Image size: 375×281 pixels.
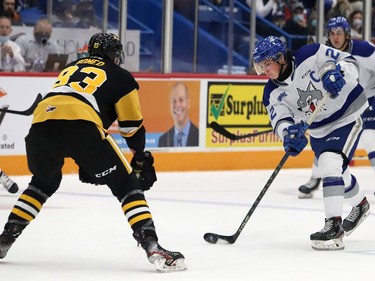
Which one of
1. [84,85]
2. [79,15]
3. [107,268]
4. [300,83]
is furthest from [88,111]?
[79,15]

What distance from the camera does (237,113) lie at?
9.94 meters

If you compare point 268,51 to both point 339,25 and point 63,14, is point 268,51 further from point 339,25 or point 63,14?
point 63,14

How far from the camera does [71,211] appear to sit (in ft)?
22.3

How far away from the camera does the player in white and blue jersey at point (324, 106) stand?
216 inches

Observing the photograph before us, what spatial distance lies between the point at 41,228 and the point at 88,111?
148cm

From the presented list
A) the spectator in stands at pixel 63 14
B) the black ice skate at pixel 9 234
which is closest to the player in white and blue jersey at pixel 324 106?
the black ice skate at pixel 9 234

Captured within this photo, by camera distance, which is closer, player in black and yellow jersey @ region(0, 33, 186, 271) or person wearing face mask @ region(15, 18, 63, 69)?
player in black and yellow jersey @ region(0, 33, 186, 271)

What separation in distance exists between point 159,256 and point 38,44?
15.8 ft

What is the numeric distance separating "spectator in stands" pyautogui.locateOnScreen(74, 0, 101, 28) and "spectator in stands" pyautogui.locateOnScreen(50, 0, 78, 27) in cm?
5

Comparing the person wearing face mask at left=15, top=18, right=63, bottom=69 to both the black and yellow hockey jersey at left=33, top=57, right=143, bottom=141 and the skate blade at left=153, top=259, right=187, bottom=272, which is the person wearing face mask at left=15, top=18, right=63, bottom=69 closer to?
the black and yellow hockey jersey at left=33, top=57, right=143, bottom=141

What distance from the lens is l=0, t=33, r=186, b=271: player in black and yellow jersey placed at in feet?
15.3

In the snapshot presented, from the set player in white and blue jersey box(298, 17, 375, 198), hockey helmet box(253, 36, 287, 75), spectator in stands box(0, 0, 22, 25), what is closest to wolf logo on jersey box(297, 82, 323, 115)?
hockey helmet box(253, 36, 287, 75)

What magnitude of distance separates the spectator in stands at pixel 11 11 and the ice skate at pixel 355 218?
4064 millimetres

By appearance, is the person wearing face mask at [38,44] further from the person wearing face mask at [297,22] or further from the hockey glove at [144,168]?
the hockey glove at [144,168]
